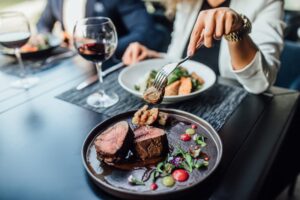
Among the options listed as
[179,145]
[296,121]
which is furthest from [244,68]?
[179,145]

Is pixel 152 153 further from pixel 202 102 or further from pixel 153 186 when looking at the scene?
pixel 202 102

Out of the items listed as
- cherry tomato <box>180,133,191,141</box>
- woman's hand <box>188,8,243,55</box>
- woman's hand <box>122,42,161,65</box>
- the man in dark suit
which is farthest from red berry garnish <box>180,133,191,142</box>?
the man in dark suit

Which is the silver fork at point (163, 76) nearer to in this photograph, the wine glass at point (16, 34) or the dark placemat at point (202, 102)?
the dark placemat at point (202, 102)

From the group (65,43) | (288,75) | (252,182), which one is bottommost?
(288,75)

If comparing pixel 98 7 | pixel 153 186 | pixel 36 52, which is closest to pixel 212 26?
pixel 153 186

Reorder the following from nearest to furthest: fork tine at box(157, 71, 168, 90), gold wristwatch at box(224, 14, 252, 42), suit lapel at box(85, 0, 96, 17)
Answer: fork tine at box(157, 71, 168, 90)
gold wristwatch at box(224, 14, 252, 42)
suit lapel at box(85, 0, 96, 17)

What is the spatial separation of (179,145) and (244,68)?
1.52 ft

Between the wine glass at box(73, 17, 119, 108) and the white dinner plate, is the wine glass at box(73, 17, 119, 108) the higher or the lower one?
A: the higher one

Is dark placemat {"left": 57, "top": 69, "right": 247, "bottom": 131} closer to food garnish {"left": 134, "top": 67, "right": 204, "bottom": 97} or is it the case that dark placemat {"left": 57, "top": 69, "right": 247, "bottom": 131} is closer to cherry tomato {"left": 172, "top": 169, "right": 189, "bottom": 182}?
food garnish {"left": 134, "top": 67, "right": 204, "bottom": 97}

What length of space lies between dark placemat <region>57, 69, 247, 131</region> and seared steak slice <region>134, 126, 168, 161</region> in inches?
9.5

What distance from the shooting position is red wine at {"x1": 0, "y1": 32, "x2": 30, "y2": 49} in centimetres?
118

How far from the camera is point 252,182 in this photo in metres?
0.68

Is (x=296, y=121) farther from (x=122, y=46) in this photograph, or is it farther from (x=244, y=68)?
(x=122, y=46)

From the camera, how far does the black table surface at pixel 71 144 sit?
67 cm
